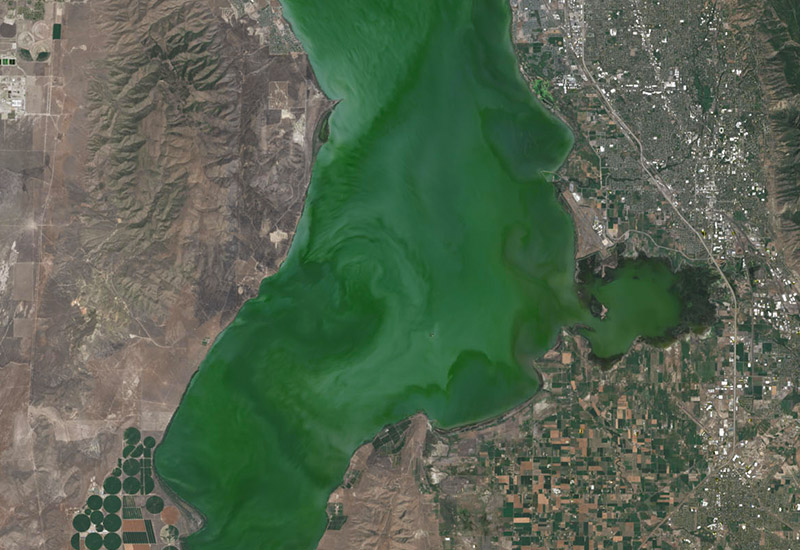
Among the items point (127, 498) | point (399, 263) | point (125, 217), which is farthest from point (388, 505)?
point (125, 217)

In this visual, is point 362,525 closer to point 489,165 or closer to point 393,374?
point 393,374

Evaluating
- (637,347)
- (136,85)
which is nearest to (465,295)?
(637,347)

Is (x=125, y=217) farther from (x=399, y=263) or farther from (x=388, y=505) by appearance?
(x=388, y=505)

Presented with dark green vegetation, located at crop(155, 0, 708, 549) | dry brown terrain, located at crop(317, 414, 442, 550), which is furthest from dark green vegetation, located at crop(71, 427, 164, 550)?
dry brown terrain, located at crop(317, 414, 442, 550)

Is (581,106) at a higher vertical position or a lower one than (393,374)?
higher

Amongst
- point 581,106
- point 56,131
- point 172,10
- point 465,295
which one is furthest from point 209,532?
point 581,106

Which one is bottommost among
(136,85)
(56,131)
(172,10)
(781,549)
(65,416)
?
(781,549)

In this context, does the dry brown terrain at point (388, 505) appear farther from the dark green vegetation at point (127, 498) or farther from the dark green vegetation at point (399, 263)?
the dark green vegetation at point (127, 498)

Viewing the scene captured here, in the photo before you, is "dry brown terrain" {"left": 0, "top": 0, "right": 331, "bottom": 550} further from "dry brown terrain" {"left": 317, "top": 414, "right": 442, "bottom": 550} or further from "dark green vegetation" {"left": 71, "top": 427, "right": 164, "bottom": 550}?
"dry brown terrain" {"left": 317, "top": 414, "right": 442, "bottom": 550}

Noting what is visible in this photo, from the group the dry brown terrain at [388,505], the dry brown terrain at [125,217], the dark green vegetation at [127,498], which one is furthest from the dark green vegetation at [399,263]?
the dark green vegetation at [127,498]
